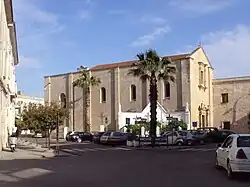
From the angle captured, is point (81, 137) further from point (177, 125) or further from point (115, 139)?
point (115, 139)

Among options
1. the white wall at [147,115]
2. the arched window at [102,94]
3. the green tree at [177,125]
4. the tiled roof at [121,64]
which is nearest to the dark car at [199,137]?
the green tree at [177,125]

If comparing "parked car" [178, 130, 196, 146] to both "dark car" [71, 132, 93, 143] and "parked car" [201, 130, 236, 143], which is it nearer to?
"parked car" [201, 130, 236, 143]

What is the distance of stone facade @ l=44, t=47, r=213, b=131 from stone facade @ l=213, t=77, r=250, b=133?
123 centimetres

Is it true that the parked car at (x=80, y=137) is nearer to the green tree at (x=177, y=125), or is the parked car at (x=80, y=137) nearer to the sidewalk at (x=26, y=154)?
the green tree at (x=177, y=125)

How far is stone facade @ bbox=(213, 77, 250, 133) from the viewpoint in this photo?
6938cm

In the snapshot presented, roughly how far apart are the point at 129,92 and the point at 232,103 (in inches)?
615

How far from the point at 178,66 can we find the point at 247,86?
38.1 ft

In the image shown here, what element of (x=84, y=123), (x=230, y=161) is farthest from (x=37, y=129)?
(x=84, y=123)

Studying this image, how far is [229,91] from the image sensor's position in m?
71.1

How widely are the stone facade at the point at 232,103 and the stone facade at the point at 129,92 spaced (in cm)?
123

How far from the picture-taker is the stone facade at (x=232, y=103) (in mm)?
69375

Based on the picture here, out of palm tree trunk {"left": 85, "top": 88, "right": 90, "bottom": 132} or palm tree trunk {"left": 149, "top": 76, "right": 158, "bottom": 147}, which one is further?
palm tree trunk {"left": 85, "top": 88, "right": 90, "bottom": 132}

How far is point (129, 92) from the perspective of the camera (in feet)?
230

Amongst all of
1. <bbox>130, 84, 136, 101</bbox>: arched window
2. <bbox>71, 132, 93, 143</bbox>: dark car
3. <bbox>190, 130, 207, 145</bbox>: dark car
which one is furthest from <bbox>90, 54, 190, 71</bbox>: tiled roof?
<bbox>190, 130, 207, 145</bbox>: dark car
